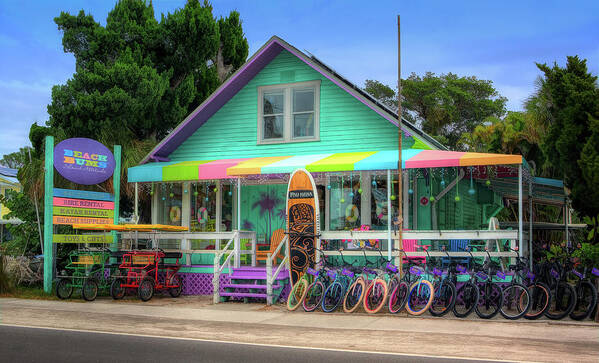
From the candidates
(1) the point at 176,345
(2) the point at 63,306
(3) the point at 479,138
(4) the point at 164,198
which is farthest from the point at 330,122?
(3) the point at 479,138

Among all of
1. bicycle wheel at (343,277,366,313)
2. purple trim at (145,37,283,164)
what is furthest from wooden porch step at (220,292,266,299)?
purple trim at (145,37,283,164)

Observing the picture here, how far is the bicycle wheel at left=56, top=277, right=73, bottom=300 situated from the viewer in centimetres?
1462

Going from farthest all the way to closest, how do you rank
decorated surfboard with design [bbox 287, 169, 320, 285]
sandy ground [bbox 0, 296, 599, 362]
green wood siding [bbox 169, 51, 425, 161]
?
green wood siding [bbox 169, 51, 425, 161] < decorated surfboard with design [bbox 287, 169, 320, 285] < sandy ground [bbox 0, 296, 599, 362]

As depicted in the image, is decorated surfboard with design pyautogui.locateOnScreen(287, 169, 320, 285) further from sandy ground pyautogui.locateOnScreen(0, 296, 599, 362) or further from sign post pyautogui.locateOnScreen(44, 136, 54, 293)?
sign post pyautogui.locateOnScreen(44, 136, 54, 293)

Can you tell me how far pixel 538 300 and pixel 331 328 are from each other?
3.91 meters

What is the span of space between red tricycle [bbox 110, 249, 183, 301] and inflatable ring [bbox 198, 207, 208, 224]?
288 centimetres

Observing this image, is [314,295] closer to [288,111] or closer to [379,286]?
[379,286]

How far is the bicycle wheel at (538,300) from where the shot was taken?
36.1 feet

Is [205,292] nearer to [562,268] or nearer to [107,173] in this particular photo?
[107,173]

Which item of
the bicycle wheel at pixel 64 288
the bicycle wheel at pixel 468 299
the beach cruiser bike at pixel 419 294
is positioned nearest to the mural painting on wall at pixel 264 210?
the bicycle wheel at pixel 64 288

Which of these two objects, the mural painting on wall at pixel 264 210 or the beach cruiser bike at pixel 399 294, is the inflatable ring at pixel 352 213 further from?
the beach cruiser bike at pixel 399 294

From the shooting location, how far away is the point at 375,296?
1242cm

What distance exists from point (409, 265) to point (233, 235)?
448cm

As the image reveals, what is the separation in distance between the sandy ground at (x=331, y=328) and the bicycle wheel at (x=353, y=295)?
334mm
